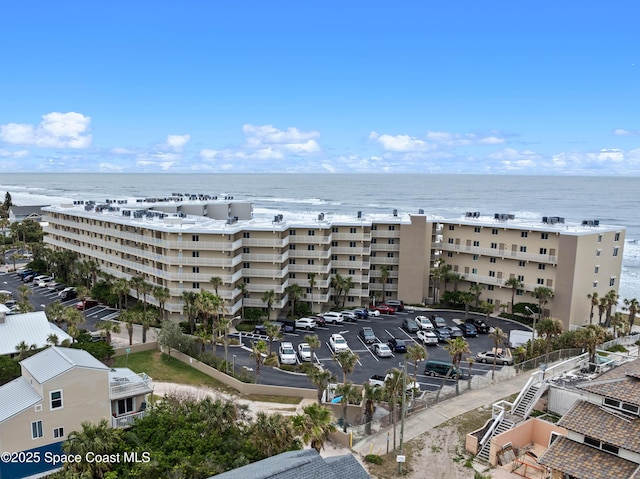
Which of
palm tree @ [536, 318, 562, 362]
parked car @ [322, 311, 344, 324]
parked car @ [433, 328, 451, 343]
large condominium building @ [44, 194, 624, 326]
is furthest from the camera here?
parked car @ [322, 311, 344, 324]

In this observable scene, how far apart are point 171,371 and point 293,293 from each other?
75.5ft

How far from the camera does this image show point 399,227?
244 feet

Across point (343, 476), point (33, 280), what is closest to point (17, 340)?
point (343, 476)

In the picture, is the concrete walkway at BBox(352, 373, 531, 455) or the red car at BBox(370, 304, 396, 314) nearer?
the concrete walkway at BBox(352, 373, 531, 455)

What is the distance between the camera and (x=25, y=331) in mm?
45469

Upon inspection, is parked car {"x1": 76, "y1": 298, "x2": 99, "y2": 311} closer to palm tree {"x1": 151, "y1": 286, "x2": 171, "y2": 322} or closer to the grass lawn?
palm tree {"x1": 151, "y1": 286, "x2": 171, "y2": 322}

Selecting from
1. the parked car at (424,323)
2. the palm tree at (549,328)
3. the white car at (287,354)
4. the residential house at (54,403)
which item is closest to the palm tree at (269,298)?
the white car at (287,354)

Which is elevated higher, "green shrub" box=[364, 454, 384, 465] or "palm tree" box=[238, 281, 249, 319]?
"palm tree" box=[238, 281, 249, 319]

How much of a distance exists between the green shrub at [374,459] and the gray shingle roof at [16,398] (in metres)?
20.0

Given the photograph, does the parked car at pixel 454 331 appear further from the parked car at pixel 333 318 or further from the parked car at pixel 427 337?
the parked car at pixel 333 318

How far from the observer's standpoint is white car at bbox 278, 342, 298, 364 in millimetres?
49062

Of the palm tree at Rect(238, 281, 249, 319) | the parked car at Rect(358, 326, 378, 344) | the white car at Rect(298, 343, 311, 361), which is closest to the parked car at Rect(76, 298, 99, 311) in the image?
the palm tree at Rect(238, 281, 249, 319)

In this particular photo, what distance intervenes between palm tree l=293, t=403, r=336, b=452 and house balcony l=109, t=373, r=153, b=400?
12196 millimetres

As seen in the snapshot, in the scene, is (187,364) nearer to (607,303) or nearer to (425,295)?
(425,295)
